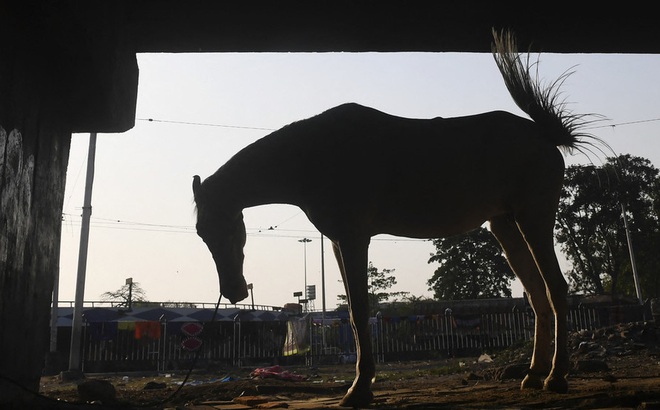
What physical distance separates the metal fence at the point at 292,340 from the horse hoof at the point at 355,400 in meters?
16.5

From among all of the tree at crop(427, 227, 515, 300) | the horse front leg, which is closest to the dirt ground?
the horse front leg

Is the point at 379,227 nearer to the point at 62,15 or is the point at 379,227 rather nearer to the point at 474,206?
the point at 474,206

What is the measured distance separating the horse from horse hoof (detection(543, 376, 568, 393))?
0.09 m

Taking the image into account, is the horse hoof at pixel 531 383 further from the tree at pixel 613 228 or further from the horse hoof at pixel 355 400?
the tree at pixel 613 228

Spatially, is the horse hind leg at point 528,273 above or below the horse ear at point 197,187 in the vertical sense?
below

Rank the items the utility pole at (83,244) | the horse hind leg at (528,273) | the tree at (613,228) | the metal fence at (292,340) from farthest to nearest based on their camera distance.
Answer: the tree at (613,228)
the metal fence at (292,340)
the utility pole at (83,244)
the horse hind leg at (528,273)

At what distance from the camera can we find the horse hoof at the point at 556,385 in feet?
15.7

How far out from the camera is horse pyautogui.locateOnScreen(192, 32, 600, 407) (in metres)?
5.07

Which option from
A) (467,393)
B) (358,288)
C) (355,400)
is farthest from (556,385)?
(358,288)

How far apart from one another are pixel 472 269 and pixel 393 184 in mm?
58014

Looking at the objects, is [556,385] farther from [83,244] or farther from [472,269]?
[472,269]

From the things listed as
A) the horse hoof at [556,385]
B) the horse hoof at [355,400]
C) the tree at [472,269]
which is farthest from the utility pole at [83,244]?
the tree at [472,269]

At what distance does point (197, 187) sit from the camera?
17.9 feet

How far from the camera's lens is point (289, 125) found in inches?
222
